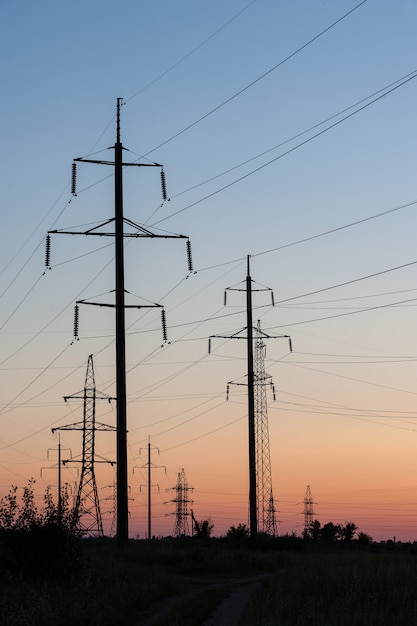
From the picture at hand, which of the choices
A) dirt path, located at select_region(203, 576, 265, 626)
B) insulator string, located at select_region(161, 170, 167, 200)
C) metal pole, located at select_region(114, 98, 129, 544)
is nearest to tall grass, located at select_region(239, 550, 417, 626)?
dirt path, located at select_region(203, 576, 265, 626)

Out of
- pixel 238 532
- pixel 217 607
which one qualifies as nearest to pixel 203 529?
pixel 238 532

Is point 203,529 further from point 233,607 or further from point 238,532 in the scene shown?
point 233,607

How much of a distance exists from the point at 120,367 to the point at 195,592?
10542 mm

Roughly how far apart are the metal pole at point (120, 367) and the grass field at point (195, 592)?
1.78 metres

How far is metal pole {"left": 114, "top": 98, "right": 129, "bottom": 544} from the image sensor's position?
131 ft

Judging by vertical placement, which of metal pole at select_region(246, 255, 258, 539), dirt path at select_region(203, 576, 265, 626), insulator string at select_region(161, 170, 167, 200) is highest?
insulator string at select_region(161, 170, 167, 200)

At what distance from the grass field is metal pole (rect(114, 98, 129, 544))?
1.78 metres

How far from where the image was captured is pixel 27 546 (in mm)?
33062

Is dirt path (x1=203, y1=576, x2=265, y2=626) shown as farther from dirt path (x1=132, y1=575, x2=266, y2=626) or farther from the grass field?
the grass field

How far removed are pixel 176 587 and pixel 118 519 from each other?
313 inches

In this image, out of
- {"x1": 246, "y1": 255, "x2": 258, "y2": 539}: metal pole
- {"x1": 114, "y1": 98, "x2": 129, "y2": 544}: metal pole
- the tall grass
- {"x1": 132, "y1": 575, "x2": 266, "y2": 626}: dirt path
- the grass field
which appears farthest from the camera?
{"x1": 246, "y1": 255, "x2": 258, "y2": 539}: metal pole

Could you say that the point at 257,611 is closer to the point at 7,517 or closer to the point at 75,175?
the point at 7,517

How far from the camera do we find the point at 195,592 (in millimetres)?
32656

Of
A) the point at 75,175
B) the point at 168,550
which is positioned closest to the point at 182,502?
the point at 168,550
